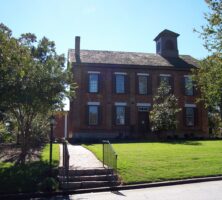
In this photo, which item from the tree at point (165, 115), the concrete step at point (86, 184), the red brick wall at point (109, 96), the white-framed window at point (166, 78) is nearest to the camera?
the concrete step at point (86, 184)

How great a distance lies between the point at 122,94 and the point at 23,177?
2034cm

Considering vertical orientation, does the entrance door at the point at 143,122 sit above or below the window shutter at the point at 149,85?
below

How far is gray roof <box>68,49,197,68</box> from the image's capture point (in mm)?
32219

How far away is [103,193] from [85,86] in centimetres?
2019

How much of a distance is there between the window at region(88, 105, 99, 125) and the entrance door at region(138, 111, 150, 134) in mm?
3965

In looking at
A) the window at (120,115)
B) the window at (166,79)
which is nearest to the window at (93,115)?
the window at (120,115)

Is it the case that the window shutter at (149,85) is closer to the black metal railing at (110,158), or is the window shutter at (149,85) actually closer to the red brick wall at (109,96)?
the red brick wall at (109,96)

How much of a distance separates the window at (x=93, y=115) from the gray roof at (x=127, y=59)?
4.02 metres

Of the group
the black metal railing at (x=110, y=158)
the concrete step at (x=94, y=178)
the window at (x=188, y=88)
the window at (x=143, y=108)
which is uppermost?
the window at (x=188, y=88)

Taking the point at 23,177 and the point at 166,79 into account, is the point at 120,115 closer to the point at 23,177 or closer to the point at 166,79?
the point at 166,79

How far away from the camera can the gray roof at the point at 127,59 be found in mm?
32219

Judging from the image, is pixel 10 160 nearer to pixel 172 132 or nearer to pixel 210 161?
pixel 210 161

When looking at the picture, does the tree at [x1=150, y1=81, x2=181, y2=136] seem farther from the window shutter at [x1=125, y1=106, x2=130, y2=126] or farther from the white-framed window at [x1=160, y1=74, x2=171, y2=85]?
the white-framed window at [x1=160, y1=74, x2=171, y2=85]

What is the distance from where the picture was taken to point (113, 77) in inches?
1254
